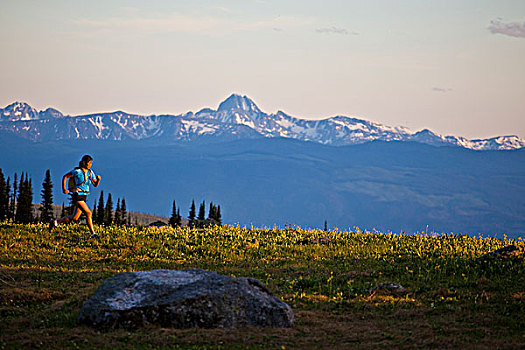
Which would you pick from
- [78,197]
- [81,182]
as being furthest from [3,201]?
[81,182]

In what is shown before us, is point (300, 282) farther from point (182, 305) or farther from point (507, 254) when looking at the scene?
point (507, 254)

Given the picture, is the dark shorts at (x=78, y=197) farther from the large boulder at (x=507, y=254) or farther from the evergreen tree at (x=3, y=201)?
the evergreen tree at (x=3, y=201)

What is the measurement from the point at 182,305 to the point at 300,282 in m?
6.98

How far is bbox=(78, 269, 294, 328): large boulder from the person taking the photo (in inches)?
587

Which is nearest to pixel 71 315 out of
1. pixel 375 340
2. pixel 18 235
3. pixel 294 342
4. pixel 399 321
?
pixel 294 342

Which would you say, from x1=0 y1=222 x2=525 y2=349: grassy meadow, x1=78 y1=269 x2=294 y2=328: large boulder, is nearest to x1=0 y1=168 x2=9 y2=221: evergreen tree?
x1=0 y1=222 x2=525 y2=349: grassy meadow

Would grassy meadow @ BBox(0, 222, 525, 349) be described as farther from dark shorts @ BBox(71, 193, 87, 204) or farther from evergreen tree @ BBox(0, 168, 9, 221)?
evergreen tree @ BBox(0, 168, 9, 221)

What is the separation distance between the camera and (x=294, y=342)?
46.2ft

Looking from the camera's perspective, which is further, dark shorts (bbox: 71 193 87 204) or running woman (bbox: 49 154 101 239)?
dark shorts (bbox: 71 193 87 204)

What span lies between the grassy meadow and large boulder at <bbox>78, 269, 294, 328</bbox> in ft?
1.26

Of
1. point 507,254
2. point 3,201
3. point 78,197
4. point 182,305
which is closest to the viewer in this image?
point 182,305

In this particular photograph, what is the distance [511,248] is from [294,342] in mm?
13769

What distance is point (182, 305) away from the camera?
15.0 meters

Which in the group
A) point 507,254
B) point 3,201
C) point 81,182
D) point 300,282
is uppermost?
point 81,182
